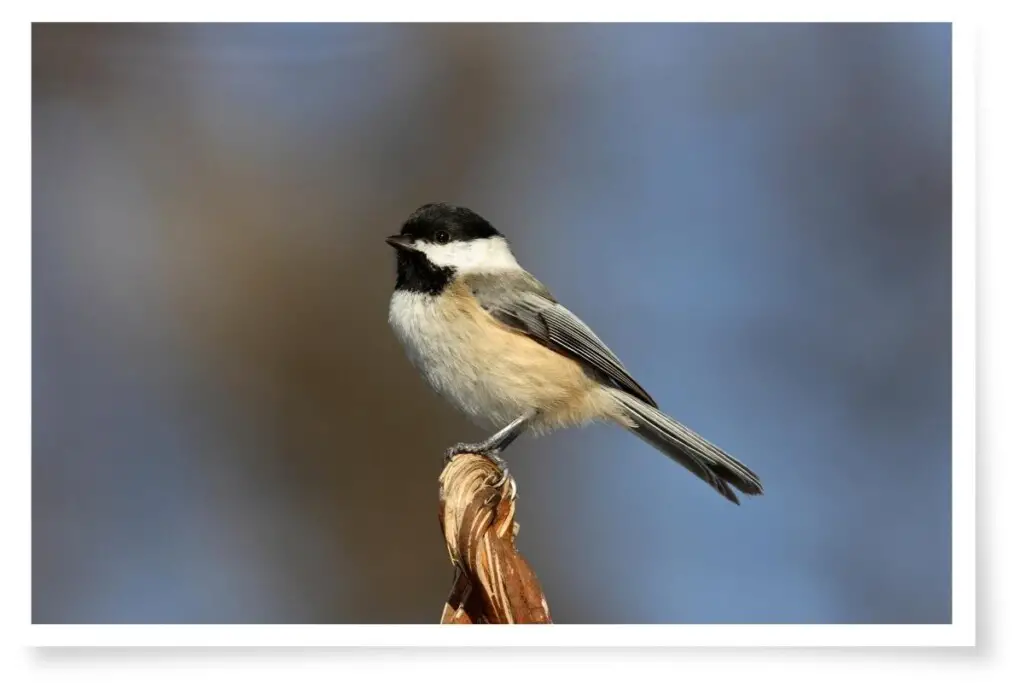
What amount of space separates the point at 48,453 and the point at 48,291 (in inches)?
16.4

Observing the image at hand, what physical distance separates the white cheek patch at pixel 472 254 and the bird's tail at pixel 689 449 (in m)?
0.46

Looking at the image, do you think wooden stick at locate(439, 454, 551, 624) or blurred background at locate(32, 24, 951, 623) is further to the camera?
blurred background at locate(32, 24, 951, 623)

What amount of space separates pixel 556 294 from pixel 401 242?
50cm

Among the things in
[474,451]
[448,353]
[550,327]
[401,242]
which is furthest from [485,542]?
[401,242]

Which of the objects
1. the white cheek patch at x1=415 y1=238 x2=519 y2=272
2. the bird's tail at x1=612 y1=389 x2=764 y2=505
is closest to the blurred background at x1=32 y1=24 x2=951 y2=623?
the bird's tail at x1=612 y1=389 x2=764 y2=505

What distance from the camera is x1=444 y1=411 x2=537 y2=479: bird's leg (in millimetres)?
2162

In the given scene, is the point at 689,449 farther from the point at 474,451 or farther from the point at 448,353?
the point at 448,353

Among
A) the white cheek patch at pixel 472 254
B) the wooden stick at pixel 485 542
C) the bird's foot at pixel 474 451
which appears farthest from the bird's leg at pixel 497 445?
the white cheek patch at pixel 472 254

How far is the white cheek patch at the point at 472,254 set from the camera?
2.25 metres

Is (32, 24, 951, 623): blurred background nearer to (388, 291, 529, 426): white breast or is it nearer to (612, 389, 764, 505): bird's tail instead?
(612, 389, 764, 505): bird's tail

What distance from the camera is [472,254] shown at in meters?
2.30

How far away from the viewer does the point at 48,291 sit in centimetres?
233
